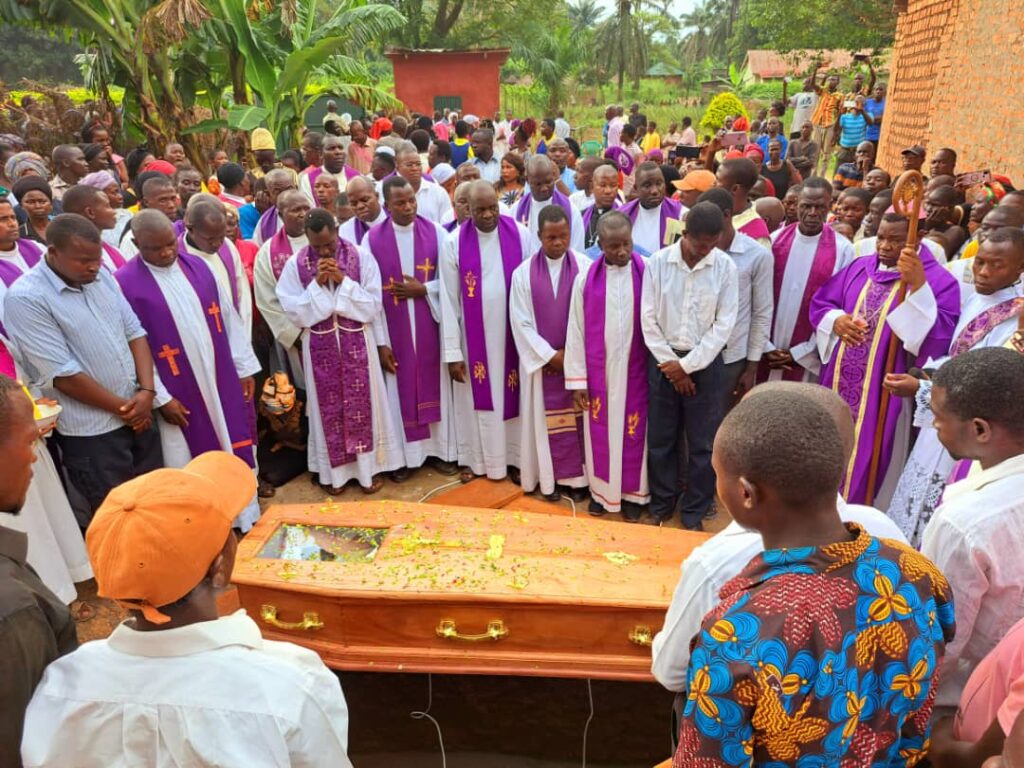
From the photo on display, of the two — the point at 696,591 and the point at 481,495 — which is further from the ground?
the point at 696,591

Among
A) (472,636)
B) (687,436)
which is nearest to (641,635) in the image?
(472,636)

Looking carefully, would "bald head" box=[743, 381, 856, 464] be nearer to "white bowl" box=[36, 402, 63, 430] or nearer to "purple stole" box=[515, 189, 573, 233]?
"white bowl" box=[36, 402, 63, 430]

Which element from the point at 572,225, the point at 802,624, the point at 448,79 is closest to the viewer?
the point at 802,624

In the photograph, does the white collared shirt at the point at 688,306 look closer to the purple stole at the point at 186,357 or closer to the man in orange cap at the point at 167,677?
the purple stole at the point at 186,357

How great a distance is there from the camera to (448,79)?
977 inches

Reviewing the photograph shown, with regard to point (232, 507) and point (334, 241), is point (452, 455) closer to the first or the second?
point (334, 241)

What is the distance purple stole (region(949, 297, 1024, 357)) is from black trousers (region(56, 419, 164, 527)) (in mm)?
4356

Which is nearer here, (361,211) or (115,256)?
(115,256)

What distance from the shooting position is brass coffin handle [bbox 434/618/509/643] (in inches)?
119

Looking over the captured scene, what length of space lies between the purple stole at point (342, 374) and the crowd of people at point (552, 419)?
2 centimetres

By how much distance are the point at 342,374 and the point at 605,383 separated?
1828mm

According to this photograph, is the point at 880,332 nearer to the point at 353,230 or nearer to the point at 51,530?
the point at 353,230

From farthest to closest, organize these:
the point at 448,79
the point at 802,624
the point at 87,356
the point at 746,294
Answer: the point at 448,79, the point at 746,294, the point at 87,356, the point at 802,624

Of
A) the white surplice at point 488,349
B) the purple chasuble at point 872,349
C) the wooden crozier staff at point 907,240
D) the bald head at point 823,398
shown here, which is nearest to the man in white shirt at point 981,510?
the bald head at point 823,398
